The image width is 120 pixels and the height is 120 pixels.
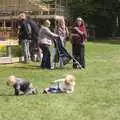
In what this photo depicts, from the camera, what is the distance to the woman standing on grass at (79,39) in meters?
21.5

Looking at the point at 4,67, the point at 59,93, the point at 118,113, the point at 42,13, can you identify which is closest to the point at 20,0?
the point at 42,13

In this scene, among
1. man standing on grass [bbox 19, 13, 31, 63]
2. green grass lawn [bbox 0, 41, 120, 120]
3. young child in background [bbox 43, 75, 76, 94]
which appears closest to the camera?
green grass lawn [bbox 0, 41, 120, 120]

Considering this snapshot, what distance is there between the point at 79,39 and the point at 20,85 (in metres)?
7.82

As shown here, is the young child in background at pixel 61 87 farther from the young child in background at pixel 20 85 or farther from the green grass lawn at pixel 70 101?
the young child in background at pixel 20 85

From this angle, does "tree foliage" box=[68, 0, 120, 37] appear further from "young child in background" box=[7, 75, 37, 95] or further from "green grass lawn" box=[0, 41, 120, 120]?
"young child in background" box=[7, 75, 37, 95]

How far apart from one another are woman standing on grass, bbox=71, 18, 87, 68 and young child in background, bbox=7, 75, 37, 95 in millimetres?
7229

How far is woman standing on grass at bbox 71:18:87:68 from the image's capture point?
2155 cm

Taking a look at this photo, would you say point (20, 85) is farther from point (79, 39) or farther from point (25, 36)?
point (25, 36)

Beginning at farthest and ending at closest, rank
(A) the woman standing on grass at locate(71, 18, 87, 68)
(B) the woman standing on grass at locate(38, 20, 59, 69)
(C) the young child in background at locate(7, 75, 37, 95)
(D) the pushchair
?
(D) the pushchair, (A) the woman standing on grass at locate(71, 18, 87, 68), (B) the woman standing on grass at locate(38, 20, 59, 69), (C) the young child in background at locate(7, 75, 37, 95)

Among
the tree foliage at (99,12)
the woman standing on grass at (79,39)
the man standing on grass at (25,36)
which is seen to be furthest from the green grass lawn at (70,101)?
the tree foliage at (99,12)

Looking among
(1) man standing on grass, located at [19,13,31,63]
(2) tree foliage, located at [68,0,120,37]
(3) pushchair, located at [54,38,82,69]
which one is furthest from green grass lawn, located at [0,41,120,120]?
(2) tree foliage, located at [68,0,120,37]

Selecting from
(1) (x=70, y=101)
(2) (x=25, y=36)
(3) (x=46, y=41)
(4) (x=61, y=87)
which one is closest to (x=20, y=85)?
(4) (x=61, y=87)

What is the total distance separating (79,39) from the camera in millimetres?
21688

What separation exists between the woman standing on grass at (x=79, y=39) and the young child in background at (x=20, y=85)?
7.23 m
